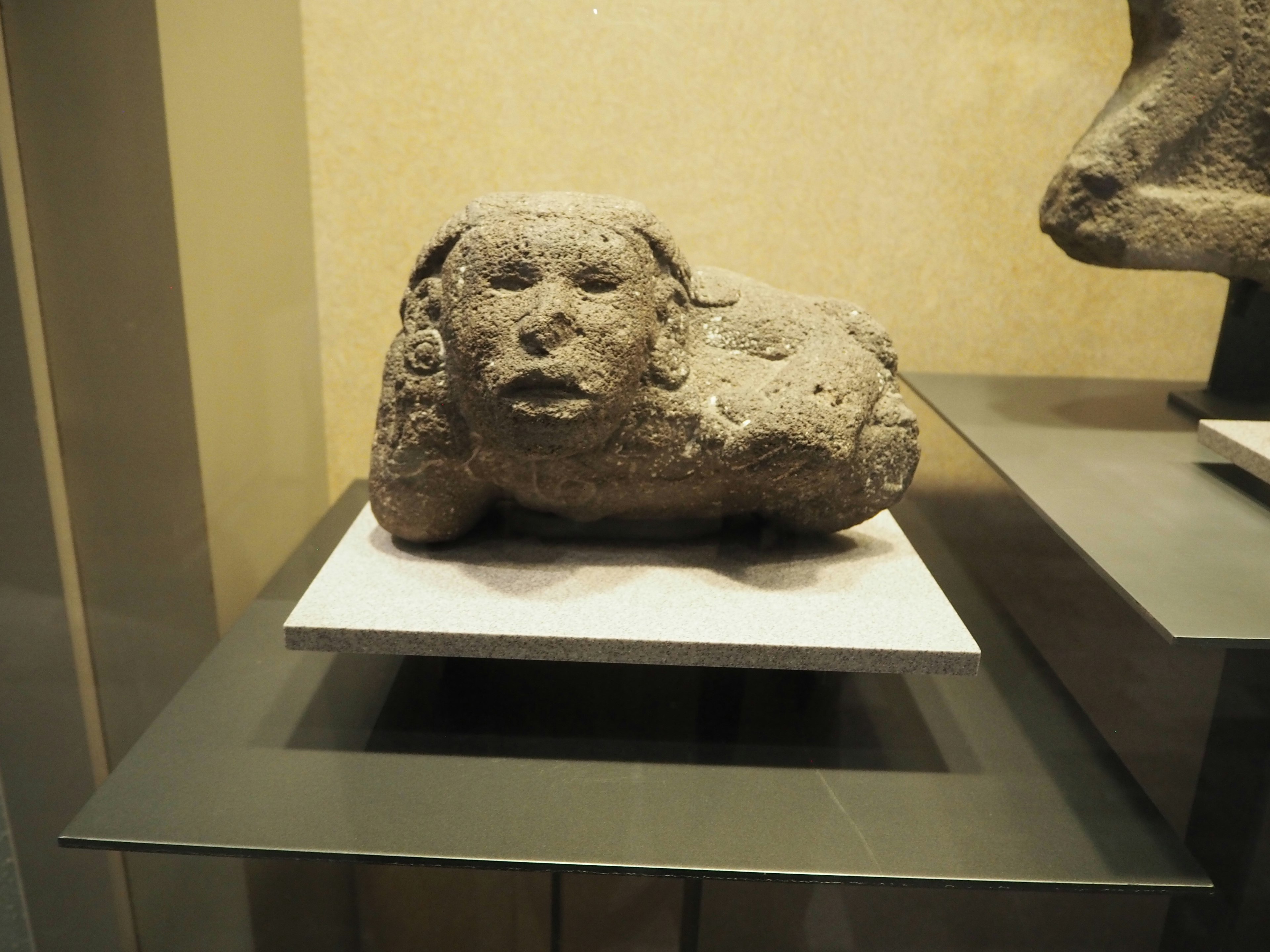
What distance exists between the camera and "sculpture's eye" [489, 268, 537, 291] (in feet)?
5.49

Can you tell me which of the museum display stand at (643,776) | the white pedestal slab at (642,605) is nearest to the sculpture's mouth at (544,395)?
the white pedestal slab at (642,605)

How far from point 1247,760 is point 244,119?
221 centimetres

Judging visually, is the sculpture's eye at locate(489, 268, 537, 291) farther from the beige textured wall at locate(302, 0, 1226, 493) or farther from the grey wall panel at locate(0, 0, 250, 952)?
the beige textured wall at locate(302, 0, 1226, 493)

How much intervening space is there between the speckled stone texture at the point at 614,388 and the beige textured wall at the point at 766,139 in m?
0.59

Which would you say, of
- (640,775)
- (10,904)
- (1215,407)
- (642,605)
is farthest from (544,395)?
(1215,407)

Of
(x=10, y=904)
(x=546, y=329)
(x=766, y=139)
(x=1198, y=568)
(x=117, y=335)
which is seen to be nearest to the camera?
(x=546, y=329)

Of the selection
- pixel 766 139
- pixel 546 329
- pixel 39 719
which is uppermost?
pixel 766 139

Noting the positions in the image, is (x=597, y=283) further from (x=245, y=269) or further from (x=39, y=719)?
(x=39, y=719)

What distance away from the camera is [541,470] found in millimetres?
1831

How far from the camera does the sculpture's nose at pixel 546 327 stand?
63.8 inches

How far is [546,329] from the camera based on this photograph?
5.32ft

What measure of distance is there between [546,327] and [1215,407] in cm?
171

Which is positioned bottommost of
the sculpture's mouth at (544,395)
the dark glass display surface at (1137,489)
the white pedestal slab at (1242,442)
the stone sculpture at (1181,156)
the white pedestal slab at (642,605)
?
the white pedestal slab at (642,605)

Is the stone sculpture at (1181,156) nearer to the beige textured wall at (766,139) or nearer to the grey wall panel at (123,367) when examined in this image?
the beige textured wall at (766,139)
